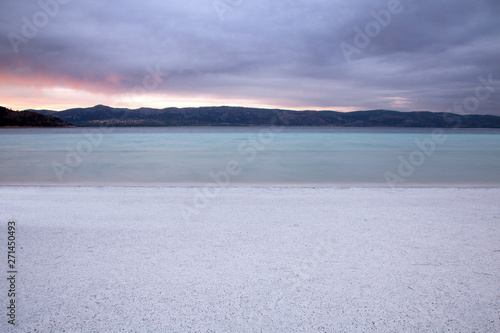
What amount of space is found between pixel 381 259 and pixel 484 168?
17.7 m

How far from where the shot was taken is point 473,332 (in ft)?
7.25

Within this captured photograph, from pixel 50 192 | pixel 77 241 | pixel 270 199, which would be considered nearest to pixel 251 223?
pixel 270 199

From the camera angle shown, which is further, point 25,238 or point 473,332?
point 25,238

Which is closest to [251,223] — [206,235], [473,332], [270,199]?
[206,235]

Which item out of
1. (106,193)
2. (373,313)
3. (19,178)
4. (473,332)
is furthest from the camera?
(19,178)

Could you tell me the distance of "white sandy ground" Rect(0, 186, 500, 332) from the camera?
2342 millimetres

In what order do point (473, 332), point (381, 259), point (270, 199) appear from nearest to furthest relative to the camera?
point (473, 332)
point (381, 259)
point (270, 199)

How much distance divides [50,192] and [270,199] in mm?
5429

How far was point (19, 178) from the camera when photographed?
12.5m

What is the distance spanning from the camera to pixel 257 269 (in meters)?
3.08

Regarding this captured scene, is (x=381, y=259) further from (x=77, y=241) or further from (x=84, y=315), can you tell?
(x=77, y=241)

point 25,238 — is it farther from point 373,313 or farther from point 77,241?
point 373,313

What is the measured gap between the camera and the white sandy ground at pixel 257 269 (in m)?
2.34

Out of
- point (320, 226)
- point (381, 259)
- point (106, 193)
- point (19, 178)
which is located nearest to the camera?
point (381, 259)
